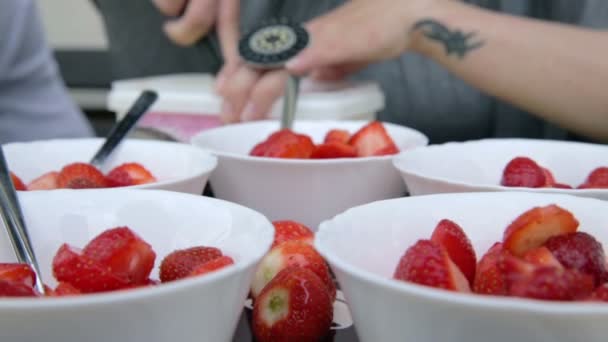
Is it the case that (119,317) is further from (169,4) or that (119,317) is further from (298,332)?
(169,4)

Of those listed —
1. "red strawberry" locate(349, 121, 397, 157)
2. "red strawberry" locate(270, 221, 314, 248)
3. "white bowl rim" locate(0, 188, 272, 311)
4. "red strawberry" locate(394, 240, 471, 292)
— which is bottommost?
"red strawberry" locate(349, 121, 397, 157)

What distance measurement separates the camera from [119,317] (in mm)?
320

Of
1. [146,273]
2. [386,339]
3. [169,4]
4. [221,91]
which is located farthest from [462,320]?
→ [169,4]

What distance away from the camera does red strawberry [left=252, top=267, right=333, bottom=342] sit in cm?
41

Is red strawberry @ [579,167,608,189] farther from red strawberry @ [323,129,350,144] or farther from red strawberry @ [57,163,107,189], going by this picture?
red strawberry @ [57,163,107,189]

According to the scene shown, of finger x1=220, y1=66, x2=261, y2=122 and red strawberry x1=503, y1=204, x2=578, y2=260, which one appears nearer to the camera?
red strawberry x1=503, y1=204, x2=578, y2=260

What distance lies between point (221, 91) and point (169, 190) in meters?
0.48

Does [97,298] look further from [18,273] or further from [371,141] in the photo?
[371,141]

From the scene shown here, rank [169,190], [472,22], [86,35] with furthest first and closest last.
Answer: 1. [86,35]
2. [472,22]
3. [169,190]

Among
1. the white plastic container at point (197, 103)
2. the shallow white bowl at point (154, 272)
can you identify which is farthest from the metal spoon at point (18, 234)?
the white plastic container at point (197, 103)

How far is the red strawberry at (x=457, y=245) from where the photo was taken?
44 cm

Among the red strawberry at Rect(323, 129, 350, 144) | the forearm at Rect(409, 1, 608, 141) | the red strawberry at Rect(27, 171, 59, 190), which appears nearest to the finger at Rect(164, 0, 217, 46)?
the forearm at Rect(409, 1, 608, 141)

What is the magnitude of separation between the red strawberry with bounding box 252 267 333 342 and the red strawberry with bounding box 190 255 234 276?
36 mm

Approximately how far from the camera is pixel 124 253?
0.44m
